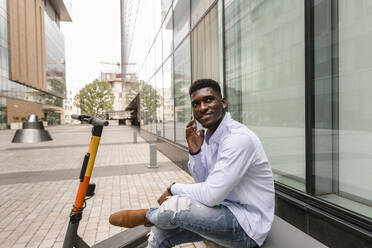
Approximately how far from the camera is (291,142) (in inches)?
137

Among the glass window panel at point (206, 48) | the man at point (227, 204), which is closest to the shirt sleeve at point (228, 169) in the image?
the man at point (227, 204)

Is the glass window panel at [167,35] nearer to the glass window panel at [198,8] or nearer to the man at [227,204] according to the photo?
the glass window panel at [198,8]

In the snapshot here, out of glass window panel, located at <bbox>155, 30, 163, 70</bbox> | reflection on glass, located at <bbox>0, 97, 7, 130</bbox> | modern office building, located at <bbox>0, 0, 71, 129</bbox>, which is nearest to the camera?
glass window panel, located at <bbox>155, 30, 163, 70</bbox>

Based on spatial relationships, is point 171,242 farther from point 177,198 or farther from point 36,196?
point 36,196

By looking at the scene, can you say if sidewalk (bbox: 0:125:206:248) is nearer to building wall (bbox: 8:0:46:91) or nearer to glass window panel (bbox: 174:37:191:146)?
glass window panel (bbox: 174:37:191:146)

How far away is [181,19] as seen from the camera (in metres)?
9.02

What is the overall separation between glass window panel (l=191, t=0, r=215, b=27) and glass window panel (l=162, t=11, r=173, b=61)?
9.39 ft

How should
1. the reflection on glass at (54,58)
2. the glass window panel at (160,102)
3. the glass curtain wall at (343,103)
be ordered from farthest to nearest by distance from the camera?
the reflection on glass at (54,58) → the glass window panel at (160,102) → the glass curtain wall at (343,103)

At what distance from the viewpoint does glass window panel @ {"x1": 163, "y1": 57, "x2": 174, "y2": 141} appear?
10841mm

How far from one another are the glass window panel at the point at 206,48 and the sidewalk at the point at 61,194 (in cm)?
273

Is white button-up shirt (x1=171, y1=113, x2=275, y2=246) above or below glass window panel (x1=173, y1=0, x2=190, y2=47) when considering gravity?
below

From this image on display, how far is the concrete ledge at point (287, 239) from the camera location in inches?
67.6

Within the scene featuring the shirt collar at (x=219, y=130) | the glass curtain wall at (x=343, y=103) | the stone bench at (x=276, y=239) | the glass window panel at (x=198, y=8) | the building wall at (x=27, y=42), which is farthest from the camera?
the building wall at (x=27, y=42)

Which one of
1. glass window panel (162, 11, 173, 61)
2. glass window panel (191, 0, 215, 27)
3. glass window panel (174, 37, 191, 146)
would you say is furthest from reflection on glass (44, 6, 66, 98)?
glass window panel (191, 0, 215, 27)
